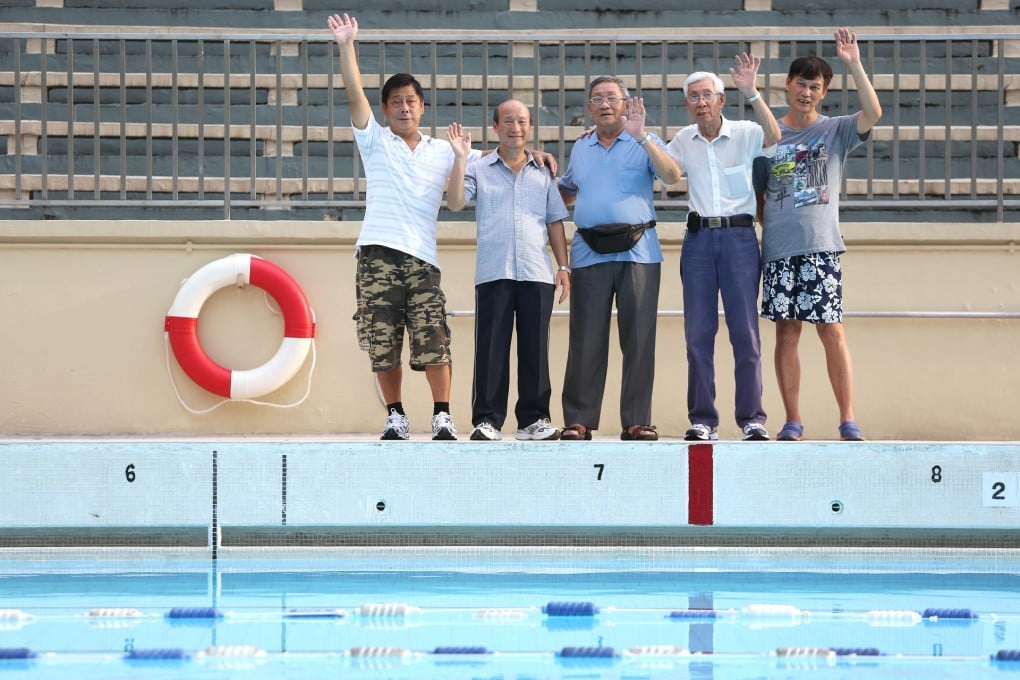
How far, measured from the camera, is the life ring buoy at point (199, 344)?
7750mm

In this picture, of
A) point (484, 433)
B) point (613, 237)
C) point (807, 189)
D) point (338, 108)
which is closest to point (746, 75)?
point (807, 189)

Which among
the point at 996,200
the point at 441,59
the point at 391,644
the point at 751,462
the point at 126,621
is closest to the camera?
the point at 391,644

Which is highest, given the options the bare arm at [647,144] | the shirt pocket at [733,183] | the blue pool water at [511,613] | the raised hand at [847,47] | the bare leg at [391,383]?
the raised hand at [847,47]

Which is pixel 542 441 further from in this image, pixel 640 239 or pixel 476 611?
pixel 476 611

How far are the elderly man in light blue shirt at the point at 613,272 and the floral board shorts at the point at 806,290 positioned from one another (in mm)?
532

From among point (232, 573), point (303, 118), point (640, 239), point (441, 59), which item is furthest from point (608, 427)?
point (441, 59)

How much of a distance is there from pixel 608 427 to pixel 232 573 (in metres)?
2.98

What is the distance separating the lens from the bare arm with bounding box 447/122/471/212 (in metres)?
6.31

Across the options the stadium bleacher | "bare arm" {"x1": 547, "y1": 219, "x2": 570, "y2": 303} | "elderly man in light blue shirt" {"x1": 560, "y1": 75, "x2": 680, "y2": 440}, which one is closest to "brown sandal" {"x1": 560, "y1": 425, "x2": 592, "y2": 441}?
"elderly man in light blue shirt" {"x1": 560, "y1": 75, "x2": 680, "y2": 440}

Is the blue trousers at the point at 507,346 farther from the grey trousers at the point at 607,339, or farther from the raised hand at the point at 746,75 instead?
the raised hand at the point at 746,75

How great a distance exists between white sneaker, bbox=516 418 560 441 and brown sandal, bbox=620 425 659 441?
32 cm

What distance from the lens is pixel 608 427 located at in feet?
26.6

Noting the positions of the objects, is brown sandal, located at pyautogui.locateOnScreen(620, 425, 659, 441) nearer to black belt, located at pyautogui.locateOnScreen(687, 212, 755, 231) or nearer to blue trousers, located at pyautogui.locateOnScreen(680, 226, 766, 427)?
blue trousers, located at pyautogui.locateOnScreen(680, 226, 766, 427)

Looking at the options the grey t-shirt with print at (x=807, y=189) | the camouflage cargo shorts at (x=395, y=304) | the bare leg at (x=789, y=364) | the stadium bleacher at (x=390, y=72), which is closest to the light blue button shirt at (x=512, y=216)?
the camouflage cargo shorts at (x=395, y=304)
